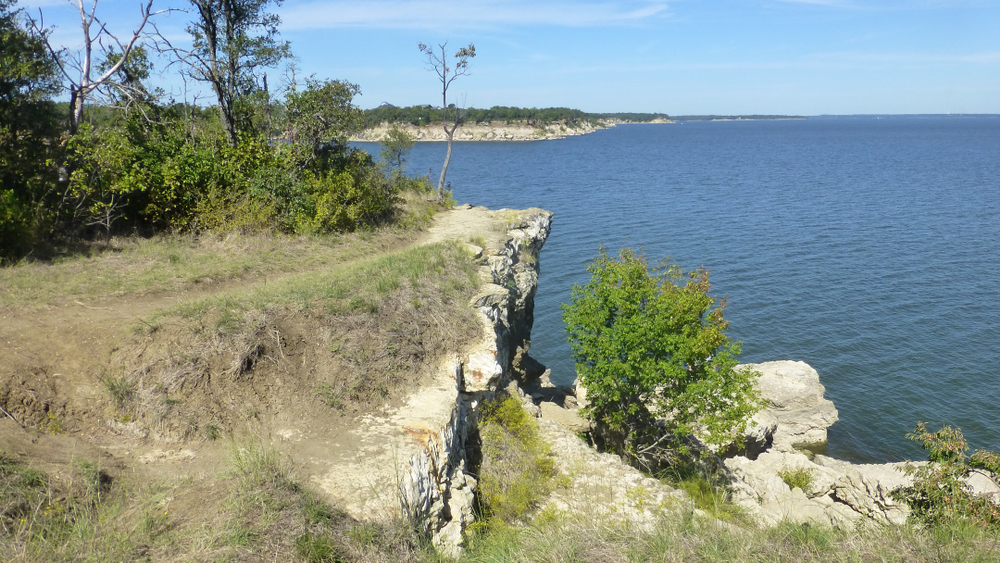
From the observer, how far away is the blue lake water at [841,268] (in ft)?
84.4

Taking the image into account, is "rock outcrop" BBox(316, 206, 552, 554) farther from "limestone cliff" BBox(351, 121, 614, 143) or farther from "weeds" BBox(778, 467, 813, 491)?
"limestone cliff" BBox(351, 121, 614, 143)

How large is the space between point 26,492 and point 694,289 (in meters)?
16.2

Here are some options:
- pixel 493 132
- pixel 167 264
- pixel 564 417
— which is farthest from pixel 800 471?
pixel 493 132

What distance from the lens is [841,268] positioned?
3809 cm

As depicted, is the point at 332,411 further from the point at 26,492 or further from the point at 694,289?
the point at 694,289

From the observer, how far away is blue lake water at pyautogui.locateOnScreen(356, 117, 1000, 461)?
25719mm

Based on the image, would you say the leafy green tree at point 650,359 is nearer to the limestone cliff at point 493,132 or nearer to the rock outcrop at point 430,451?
the rock outcrop at point 430,451

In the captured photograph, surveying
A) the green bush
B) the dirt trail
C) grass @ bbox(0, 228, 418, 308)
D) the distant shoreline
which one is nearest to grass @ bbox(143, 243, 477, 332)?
the dirt trail

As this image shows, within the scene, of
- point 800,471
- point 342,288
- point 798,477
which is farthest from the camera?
point 800,471

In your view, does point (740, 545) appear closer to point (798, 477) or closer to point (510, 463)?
point (510, 463)

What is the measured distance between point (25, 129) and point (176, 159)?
4.08 meters

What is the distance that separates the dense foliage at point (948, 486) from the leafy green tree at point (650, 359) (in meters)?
4.17

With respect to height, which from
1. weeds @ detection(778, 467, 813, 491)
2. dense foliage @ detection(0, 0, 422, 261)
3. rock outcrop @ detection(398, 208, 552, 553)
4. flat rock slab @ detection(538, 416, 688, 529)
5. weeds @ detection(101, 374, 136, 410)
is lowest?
weeds @ detection(778, 467, 813, 491)

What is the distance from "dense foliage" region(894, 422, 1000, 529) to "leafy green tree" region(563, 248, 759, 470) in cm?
417
